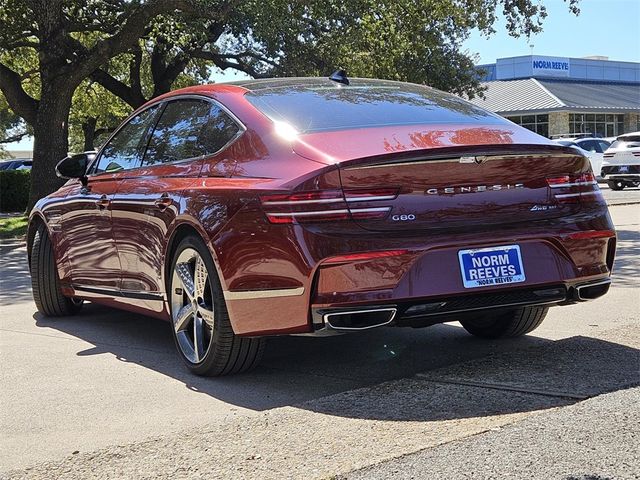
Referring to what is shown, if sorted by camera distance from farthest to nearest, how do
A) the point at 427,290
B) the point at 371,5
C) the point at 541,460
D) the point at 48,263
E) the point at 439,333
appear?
the point at 371,5 → the point at 48,263 → the point at 439,333 → the point at 427,290 → the point at 541,460

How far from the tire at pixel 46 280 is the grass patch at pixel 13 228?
9.22 metres

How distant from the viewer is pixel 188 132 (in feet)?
18.5

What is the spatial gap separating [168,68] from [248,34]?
6.01 metres

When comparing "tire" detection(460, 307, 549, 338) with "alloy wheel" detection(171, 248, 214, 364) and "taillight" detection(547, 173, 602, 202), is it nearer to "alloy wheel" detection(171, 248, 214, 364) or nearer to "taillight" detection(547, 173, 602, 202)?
"taillight" detection(547, 173, 602, 202)

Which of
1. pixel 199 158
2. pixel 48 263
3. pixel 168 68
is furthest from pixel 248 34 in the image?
pixel 199 158

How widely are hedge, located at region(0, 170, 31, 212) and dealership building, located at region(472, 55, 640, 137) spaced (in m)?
24.2

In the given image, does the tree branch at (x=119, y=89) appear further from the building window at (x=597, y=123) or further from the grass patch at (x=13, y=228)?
the building window at (x=597, y=123)

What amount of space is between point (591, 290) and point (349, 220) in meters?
1.44

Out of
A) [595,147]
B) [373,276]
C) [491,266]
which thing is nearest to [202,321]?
[373,276]

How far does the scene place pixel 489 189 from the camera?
464 cm

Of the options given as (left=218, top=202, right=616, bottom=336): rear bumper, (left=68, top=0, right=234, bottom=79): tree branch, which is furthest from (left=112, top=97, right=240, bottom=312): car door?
(left=68, top=0, right=234, bottom=79): tree branch

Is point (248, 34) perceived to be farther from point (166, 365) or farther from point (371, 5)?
point (166, 365)

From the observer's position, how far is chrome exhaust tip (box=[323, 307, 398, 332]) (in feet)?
14.4

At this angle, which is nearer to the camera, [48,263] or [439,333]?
[439,333]
